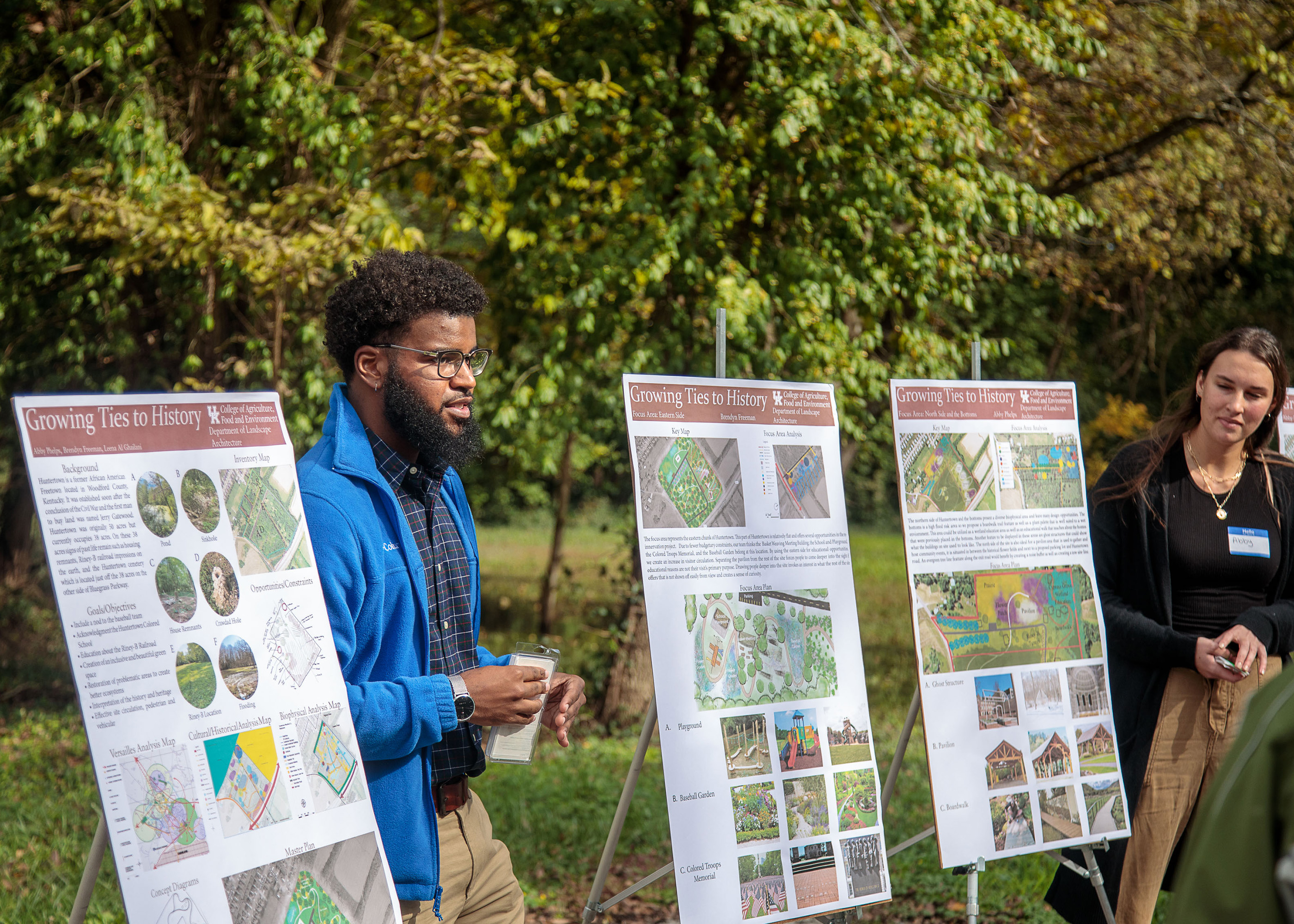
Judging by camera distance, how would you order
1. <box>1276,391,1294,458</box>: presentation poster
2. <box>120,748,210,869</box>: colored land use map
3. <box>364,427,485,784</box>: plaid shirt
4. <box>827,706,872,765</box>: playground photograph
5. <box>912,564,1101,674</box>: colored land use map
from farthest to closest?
<box>1276,391,1294,458</box>: presentation poster, <box>912,564,1101,674</box>: colored land use map, <box>827,706,872,765</box>: playground photograph, <box>364,427,485,784</box>: plaid shirt, <box>120,748,210,869</box>: colored land use map

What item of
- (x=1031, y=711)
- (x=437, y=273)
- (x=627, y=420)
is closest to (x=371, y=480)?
(x=437, y=273)

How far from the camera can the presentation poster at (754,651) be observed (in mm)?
2631

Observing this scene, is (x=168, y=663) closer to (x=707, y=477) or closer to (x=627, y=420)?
(x=627, y=420)

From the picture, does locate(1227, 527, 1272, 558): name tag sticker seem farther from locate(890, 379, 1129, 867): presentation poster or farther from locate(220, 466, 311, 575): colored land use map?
locate(220, 466, 311, 575): colored land use map

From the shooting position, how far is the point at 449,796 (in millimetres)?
2172

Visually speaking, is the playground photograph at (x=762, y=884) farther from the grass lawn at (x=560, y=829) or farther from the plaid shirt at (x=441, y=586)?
the grass lawn at (x=560, y=829)

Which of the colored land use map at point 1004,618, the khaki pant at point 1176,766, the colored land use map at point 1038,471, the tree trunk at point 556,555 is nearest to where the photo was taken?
the khaki pant at point 1176,766

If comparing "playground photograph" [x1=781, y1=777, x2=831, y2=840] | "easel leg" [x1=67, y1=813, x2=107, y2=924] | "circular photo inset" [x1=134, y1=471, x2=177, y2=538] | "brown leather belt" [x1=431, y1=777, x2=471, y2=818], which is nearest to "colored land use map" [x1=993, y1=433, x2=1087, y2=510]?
"playground photograph" [x1=781, y1=777, x2=831, y2=840]

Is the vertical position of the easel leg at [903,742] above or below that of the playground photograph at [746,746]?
below

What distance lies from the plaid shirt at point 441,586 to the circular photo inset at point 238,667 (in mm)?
348

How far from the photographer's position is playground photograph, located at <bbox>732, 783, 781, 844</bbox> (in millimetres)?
2652

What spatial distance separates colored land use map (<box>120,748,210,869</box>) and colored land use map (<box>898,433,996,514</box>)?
2106mm

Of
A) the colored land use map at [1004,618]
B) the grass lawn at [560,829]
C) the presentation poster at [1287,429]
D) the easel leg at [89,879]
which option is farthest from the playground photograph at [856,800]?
the presentation poster at [1287,429]

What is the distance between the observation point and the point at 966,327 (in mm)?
13711
